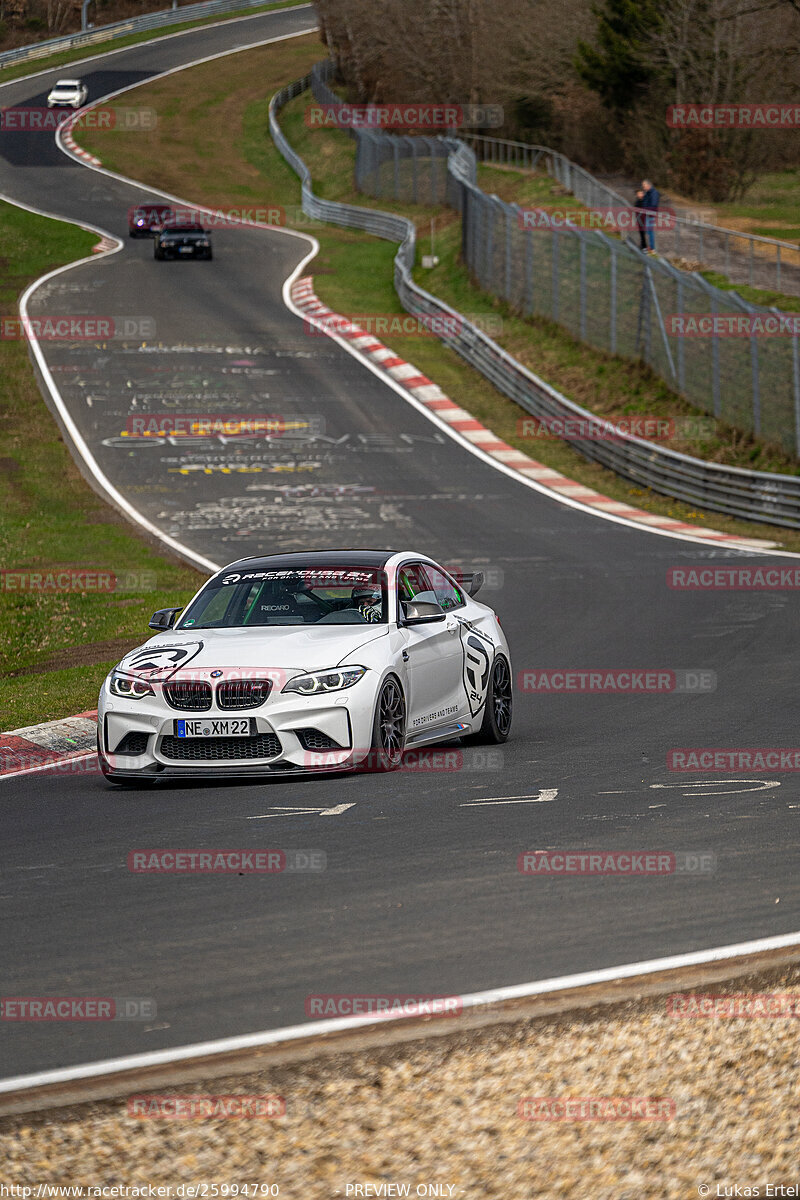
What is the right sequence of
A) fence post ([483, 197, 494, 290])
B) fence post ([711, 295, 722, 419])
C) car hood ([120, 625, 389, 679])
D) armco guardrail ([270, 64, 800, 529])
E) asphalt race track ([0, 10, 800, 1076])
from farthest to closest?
fence post ([483, 197, 494, 290])
fence post ([711, 295, 722, 419])
armco guardrail ([270, 64, 800, 529])
car hood ([120, 625, 389, 679])
asphalt race track ([0, 10, 800, 1076])

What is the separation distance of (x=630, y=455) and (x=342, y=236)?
101 ft

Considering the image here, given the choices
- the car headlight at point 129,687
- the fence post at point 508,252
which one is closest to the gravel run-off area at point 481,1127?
the car headlight at point 129,687

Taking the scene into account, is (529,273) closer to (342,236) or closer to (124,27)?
(342,236)

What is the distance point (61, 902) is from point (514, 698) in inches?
318

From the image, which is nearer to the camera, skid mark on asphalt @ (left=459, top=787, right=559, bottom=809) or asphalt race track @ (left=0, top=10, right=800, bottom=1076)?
asphalt race track @ (left=0, top=10, right=800, bottom=1076)

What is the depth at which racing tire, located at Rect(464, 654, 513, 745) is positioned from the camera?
475 inches

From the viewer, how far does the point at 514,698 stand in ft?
48.5

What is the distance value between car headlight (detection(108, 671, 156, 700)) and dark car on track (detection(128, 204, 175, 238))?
46.4m

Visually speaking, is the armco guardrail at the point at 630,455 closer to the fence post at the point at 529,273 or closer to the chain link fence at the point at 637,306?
the chain link fence at the point at 637,306

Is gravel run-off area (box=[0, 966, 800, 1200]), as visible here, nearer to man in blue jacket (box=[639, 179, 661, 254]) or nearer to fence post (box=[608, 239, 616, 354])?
fence post (box=[608, 239, 616, 354])

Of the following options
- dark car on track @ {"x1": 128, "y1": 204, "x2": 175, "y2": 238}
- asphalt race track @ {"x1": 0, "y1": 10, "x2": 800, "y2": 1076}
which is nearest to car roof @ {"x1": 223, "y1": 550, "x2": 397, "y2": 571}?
asphalt race track @ {"x1": 0, "y1": 10, "x2": 800, "y2": 1076}

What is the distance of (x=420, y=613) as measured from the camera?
37.1 ft

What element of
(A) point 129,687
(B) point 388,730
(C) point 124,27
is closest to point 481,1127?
(B) point 388,730

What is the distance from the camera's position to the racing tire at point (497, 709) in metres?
12.1
